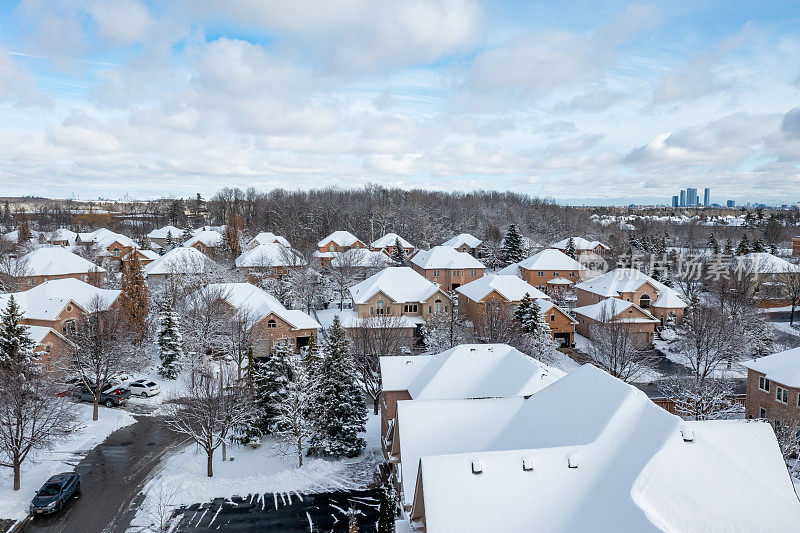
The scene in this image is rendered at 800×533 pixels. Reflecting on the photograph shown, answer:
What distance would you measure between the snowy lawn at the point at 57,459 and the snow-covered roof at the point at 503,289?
28925 millimetres

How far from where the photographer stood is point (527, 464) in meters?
12.5

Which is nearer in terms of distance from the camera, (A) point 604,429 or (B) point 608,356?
(A) point 604,429

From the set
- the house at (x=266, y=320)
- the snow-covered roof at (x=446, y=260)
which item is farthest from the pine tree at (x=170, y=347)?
the snow-covered roof at (x=446, y=260)

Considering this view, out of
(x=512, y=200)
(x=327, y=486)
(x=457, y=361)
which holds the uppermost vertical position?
(x=512, y=200)

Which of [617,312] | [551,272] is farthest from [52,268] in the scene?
[617,312]

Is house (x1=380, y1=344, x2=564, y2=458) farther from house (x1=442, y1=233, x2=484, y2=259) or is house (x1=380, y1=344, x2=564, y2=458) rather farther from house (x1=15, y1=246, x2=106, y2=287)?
house (x1=442, y1=233, x2=484, y2=259)

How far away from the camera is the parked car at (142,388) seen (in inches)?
1214

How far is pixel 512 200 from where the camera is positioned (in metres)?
146

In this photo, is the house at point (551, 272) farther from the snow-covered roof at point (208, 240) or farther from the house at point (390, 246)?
the snow-covered roof at point (208, 240)

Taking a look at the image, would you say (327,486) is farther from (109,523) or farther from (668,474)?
(668,474)

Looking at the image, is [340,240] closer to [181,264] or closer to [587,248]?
[181,264]

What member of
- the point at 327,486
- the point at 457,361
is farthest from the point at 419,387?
the point at 327,486

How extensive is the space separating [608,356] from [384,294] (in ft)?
64.5

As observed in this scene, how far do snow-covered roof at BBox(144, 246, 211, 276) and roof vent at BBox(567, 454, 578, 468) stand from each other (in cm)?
4640
